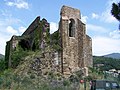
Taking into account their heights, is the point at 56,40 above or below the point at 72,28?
below

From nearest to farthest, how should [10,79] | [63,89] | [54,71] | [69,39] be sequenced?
[63,89] → [10,79] → [54,71] → [69,39]

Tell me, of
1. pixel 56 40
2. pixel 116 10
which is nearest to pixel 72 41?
pixel 56 40

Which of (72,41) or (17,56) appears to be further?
(17,56)

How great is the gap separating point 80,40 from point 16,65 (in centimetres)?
865

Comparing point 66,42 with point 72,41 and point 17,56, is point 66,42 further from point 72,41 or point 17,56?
point 17,56

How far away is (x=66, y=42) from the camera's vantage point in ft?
123

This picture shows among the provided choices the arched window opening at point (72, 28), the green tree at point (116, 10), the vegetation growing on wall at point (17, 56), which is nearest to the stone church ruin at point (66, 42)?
the arched window opening at point (72, 28)

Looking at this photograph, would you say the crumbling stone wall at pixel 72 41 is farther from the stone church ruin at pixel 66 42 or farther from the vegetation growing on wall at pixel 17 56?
the vegetation growing on wall at pixel 17 56

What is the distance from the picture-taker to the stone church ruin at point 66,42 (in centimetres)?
3656

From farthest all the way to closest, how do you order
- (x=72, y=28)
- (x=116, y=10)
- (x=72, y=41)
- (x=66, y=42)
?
(x=72, y=28), (x=72, y=41), (x=66, y=42), (x=116, y=10)

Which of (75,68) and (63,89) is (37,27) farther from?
(63,89)

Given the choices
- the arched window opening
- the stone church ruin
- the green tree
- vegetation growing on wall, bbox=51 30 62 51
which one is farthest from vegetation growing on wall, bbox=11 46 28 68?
the green tree

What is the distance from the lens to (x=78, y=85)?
26906 mm

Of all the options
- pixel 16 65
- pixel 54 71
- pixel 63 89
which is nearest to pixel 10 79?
pixel 63 89
